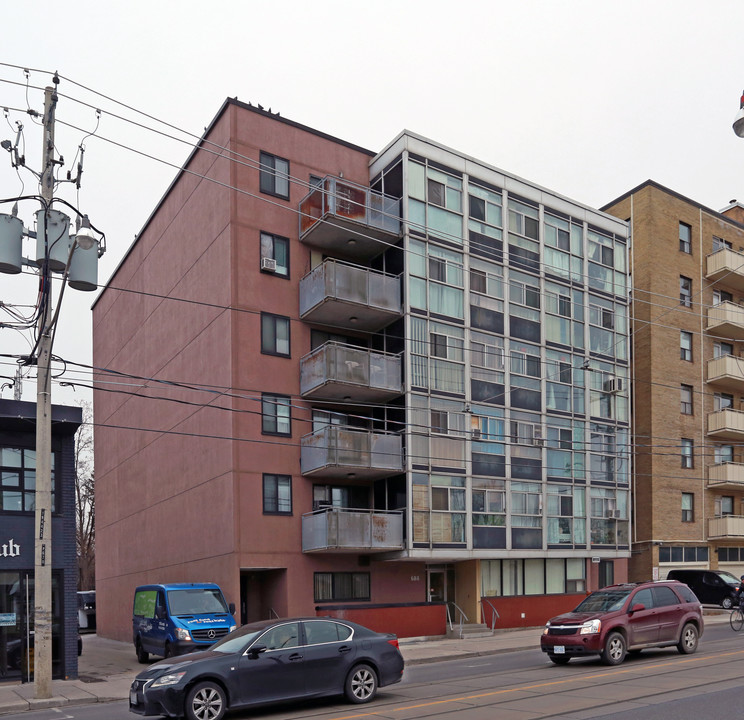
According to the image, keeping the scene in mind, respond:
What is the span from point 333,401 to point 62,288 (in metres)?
13.2

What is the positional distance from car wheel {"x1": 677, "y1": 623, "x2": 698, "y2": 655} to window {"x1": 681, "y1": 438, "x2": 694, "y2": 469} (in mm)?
22724

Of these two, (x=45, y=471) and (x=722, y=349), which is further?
(x=722, y=349)

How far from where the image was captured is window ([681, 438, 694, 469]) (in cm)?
4112

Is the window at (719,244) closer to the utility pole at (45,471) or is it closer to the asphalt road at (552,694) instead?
the asphalt road at (552,694)

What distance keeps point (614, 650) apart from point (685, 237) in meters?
29.9

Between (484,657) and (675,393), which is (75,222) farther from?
(675,393)

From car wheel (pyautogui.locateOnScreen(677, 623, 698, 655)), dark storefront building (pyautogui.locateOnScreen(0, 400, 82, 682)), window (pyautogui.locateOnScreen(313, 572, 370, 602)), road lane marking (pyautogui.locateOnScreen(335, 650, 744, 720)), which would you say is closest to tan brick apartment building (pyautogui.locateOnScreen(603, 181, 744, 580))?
window (pyautogui.locateOnScreen(313, 572, 370, 602))

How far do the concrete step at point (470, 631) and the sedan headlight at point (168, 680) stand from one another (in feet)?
60.1

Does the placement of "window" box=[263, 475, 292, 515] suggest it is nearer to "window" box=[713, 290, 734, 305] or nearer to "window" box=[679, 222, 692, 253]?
"window" box=[679, 222, 692, 253]

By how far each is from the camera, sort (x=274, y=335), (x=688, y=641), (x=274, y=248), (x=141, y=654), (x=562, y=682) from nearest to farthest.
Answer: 1. (x=562, y=682)
2. (x=688, y=641)
3. (x=141, y=654)
4. (x=274, y=335)
5. (x=274, y=248)

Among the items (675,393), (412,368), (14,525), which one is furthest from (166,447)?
(675,393)

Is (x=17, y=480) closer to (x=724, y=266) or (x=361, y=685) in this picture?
(x=361, y=685)

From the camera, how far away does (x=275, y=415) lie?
93.8 feet

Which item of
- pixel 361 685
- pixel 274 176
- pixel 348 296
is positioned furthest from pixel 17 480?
pixel 274 176
